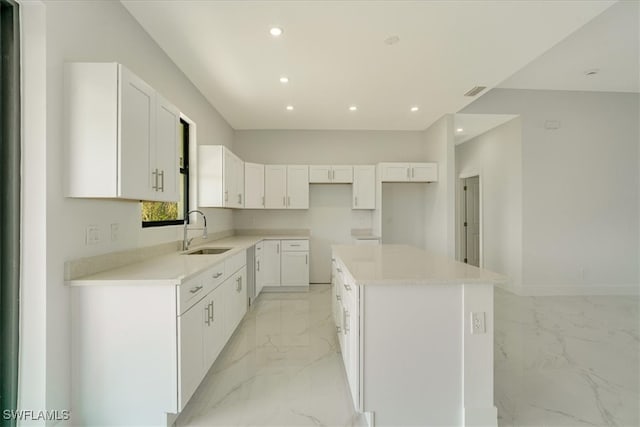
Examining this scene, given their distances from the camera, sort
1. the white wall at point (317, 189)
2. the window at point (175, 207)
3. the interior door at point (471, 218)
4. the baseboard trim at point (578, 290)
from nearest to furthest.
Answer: the window at point (175, 207) → the baseboard trim at point (578, 290) → the white wall at point (317, 189) → the interior door at point (471, 218)

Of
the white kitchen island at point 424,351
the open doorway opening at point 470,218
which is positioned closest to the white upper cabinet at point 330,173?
the open doorway opening at point 470,218

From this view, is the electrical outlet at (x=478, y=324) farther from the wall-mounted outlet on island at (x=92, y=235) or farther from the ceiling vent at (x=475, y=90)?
the ceiling vent at (x=475, y=90)

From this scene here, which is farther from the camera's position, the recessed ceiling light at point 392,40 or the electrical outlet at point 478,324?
the recessed ceiling light at point 392,40

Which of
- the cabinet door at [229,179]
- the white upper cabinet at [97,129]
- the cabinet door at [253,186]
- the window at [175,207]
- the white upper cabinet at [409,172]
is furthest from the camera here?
the white upper cabinet at [409,172]

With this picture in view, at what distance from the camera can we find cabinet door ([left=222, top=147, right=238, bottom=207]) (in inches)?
135

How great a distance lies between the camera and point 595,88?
4121 millimetres

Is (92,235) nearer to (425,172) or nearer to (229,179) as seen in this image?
(229,179)

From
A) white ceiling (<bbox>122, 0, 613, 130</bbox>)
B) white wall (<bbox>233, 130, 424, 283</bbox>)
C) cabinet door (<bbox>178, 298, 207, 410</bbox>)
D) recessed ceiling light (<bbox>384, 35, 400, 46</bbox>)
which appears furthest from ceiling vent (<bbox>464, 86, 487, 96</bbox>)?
cabinet door (<bbox>178, 298, 207, 410</bbox>)

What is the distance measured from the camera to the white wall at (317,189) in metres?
5.08

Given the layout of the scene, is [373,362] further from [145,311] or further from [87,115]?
[87,115]

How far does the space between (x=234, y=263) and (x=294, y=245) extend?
182 cm

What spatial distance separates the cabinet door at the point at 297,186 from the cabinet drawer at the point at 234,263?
185 centimetres

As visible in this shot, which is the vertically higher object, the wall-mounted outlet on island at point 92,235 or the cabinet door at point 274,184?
the cabinet door at point 274,184

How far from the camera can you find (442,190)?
4.46 meters
